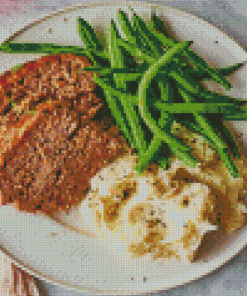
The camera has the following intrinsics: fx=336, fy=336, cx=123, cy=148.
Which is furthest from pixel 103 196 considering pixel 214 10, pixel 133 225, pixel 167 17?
pixel 214 10

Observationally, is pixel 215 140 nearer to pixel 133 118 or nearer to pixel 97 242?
pixel 133 118

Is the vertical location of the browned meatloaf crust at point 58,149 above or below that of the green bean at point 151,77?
below

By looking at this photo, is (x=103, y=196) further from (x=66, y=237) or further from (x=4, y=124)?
(x=4, y=124)

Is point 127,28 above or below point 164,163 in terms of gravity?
above

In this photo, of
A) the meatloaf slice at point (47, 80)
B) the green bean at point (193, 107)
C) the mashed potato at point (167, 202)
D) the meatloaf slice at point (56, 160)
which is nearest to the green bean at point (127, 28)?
the meatloaf slice at point (47, 80)

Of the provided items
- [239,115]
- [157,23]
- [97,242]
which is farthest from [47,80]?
[239,115]

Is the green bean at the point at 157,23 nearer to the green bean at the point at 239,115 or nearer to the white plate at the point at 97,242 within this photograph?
the white plate at the point at 97,242

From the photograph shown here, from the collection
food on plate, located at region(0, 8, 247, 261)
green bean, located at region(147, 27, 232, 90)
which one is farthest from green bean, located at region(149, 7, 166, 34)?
green bean, located at region(147, 27, 232, 90)

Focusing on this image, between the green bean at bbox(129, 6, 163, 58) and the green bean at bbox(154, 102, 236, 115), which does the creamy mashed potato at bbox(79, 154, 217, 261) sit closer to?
the green bean at bbox(154, 102, 236, 115)
